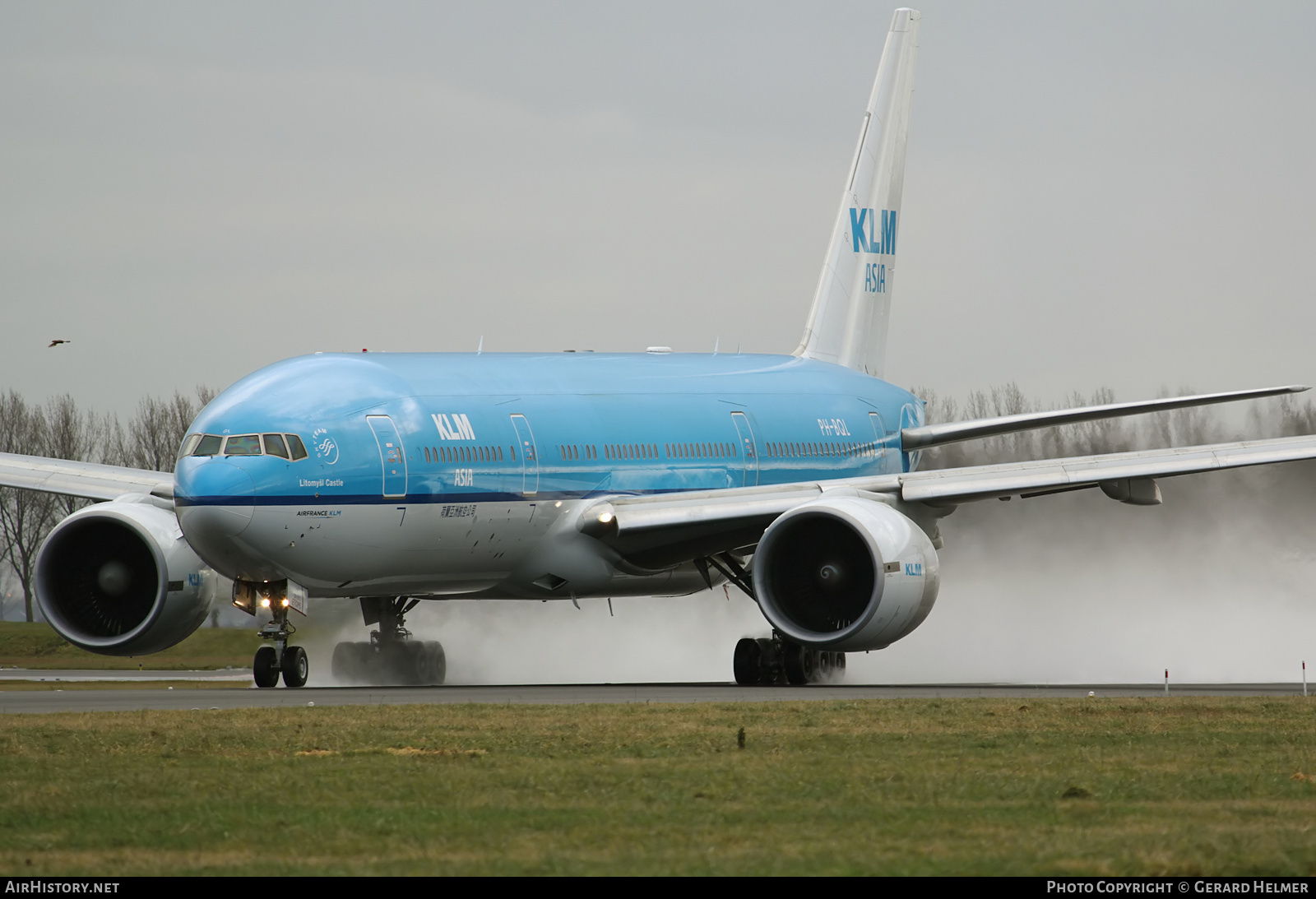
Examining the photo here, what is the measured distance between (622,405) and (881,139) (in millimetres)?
11954

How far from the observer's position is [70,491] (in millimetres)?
29516

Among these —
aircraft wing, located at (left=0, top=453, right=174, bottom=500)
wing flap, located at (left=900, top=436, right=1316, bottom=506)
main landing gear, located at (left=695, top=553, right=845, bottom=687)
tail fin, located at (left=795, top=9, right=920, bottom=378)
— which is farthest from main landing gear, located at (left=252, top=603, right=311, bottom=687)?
tail fin, located at (left=795, top=9, right=920, bottom=378)

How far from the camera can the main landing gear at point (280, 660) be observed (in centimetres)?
2548

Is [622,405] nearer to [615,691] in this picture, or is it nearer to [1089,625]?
[615,691]

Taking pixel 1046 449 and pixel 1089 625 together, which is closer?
pixel 1089 625

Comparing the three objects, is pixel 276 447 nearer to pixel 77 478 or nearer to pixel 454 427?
pixel 454 427

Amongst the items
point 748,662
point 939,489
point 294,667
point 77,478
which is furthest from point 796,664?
point 77,478

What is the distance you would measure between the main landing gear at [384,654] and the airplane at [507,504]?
4 cm

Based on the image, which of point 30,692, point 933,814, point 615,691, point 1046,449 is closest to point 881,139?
point 1046,449

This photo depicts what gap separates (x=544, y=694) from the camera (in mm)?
24734

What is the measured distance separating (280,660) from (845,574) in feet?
23.3

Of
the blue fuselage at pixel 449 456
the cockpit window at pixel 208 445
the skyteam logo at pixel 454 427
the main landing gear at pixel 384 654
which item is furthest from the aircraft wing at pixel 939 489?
the cockpit window at pixel 208 445

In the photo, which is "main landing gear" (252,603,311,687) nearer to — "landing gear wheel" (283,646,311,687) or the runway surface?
"landing gear wheel" (283,646,311,687)

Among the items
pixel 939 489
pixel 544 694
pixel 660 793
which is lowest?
pixel 660 793
